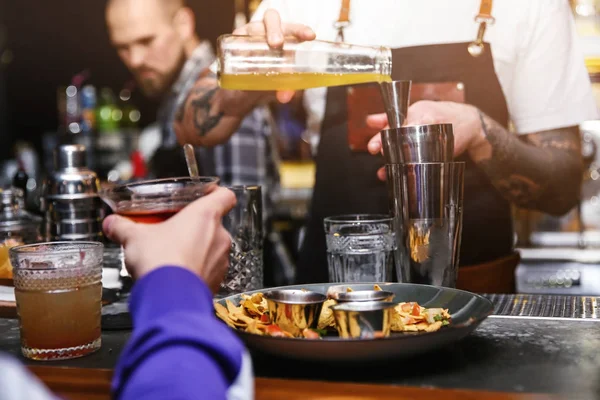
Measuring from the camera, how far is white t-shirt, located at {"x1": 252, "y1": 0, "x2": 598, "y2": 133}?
1995mm

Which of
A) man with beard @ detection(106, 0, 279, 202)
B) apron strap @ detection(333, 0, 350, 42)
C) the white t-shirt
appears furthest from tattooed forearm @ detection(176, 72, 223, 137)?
man with beard @ detection(106, 0, 279, 202)

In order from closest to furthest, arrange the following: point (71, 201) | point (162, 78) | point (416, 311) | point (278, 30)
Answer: point (416, 311), point (278, 30), point (71, 201), point (162, 78)

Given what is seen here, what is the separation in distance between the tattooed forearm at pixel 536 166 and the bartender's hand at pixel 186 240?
3.33 feet

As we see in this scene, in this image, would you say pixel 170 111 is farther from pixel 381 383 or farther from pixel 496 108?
pixel 381 383

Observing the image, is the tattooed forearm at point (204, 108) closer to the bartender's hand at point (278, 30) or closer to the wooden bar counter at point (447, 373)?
the bartender's hand at point (278, 30)

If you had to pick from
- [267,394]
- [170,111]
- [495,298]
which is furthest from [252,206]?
[170,111]

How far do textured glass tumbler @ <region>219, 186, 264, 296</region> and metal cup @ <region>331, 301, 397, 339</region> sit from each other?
1.70 ft

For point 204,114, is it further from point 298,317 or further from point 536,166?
point 298,317

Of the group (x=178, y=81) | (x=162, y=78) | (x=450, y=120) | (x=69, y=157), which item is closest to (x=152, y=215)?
(x=69, y=157)

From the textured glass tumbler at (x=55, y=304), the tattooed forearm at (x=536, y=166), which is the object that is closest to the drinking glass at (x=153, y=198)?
the textured glass tumbler at (x=55, y=304)

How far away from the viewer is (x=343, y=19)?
6.47ft

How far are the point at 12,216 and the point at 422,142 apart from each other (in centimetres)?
91

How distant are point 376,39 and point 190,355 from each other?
154 centimetres

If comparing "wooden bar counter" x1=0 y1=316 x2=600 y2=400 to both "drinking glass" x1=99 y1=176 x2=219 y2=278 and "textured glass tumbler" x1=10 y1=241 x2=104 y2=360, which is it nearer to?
"textured glass tumbler" x1=10 y1=241 x2=104 y2=360
